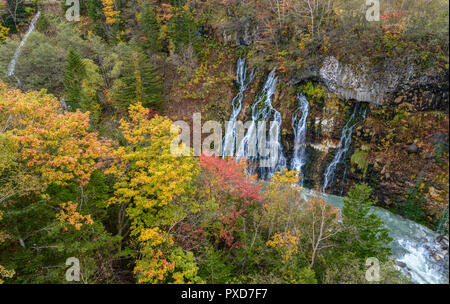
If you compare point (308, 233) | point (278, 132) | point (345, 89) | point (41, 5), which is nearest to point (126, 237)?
point (308, 233)

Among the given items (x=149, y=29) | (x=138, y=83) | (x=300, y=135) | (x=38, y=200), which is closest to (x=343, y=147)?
(x=300, y=135)

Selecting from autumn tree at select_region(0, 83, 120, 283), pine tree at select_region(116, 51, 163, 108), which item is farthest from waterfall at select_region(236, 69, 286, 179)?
autumn tree at select_region(0, 83, 120, 283)

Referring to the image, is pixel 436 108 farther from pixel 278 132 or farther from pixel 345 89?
pixel 278 132

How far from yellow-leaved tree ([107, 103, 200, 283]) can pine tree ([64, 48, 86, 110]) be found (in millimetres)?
15646

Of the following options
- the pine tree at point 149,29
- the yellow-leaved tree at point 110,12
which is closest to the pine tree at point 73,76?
the pine tree at point 149,29

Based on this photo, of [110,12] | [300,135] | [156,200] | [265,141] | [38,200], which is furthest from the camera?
[110,12]

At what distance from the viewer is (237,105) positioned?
23.3 metres

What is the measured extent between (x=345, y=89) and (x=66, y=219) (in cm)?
1875

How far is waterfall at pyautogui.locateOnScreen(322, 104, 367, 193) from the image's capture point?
17625mm

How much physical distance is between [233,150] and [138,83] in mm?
11271

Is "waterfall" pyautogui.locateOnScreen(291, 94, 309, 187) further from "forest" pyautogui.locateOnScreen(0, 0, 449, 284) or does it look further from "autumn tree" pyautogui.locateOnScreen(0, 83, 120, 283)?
"autumn tree" pyautogui.locateOnScreen(0, 83, 120, 283)

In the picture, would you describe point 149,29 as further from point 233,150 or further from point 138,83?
point 233,150

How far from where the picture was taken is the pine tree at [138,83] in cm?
2225

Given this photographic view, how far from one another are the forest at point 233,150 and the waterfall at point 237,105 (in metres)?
0.18
